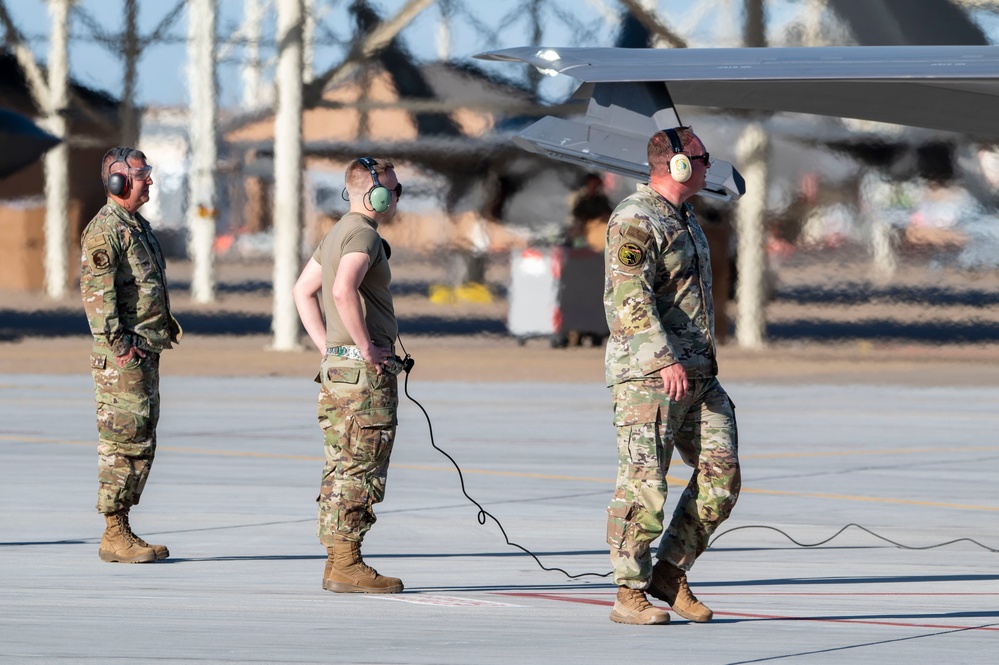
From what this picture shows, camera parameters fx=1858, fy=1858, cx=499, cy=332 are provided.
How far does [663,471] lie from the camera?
25.6 feet

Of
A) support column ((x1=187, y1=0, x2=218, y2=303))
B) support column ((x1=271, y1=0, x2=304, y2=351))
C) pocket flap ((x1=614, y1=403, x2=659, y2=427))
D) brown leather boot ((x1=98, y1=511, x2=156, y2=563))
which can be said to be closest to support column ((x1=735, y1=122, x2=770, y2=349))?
support column ((x1=271, y1=0, x2=304, y2=351))

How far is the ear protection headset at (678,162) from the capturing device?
307 inches

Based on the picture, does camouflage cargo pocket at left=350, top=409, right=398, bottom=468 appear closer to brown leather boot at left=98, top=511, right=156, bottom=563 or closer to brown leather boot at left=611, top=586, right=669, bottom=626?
brown leather boot at left=611, top=586, right=669, bottom=626

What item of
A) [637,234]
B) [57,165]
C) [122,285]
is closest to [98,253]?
[122,285]

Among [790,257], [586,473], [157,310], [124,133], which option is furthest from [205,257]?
[157,310]

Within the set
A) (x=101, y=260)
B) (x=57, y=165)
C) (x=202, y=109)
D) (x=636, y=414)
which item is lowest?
(x=636, y=414)

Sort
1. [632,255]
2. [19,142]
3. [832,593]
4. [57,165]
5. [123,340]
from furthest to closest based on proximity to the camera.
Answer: [57,165] < [19,142] < [123,340] < [832,593] < [632,255]

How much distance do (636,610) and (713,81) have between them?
2358 millimetres

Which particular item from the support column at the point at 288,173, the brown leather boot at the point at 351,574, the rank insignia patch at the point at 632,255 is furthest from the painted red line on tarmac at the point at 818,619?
the support column at the point at 288,173

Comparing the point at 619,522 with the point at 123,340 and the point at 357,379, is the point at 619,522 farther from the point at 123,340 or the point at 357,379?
the point at 123,340

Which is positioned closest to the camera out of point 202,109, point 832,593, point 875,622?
point 875,622

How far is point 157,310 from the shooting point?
31.8 ft

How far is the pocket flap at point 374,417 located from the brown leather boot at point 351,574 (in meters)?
0.57

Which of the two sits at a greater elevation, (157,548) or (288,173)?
(288,173)
